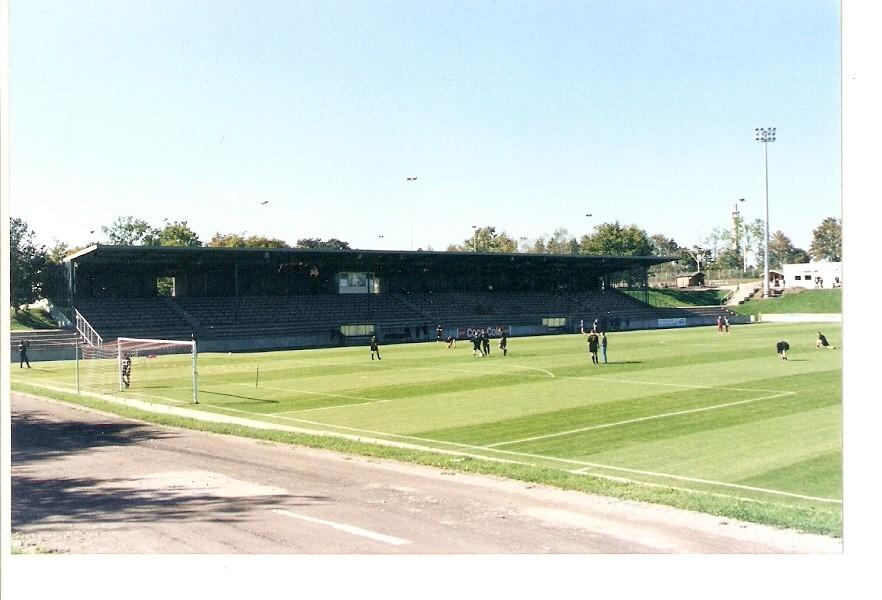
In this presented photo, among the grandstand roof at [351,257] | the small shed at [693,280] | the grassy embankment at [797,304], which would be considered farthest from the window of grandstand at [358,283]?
the small shed at [693,280]

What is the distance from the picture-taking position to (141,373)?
41719 millimetres

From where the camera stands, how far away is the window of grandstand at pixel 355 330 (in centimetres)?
6919

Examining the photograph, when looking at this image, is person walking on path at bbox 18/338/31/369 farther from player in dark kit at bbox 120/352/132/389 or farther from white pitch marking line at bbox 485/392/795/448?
white pitch marking line at bbox 485/392/795/448

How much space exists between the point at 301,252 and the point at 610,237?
260 ft

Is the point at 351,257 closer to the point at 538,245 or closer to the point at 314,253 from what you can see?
the point at 314,253

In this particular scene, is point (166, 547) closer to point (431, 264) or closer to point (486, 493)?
point (486, 493)

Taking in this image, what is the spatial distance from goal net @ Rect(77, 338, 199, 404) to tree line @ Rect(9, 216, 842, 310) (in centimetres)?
1797

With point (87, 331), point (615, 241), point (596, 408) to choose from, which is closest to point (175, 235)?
point (87, 331)

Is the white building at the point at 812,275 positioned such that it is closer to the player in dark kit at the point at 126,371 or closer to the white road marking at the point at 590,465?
the player in dark kit at the point at 126,371

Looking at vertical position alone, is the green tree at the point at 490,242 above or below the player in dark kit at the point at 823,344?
above

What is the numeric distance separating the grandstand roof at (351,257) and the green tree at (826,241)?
64.3 m

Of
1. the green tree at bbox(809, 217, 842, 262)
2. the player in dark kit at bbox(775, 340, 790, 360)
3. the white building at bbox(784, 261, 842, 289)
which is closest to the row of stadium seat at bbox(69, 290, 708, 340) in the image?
the white building at bbox(784, 261, 842, 289)

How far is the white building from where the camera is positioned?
105625 mm

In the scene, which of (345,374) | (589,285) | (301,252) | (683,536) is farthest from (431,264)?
(683,536)
